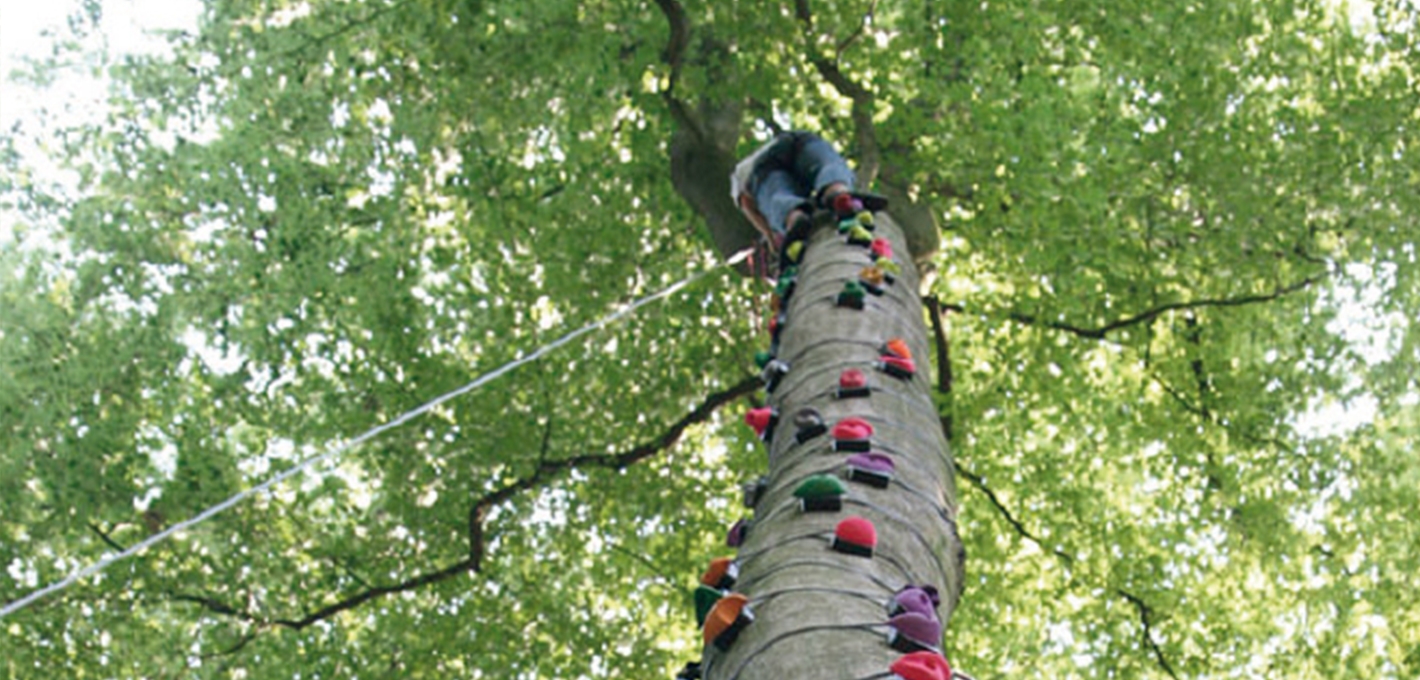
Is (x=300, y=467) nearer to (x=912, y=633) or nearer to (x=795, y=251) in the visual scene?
(x=912, y=633)

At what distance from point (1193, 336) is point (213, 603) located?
5507 mm

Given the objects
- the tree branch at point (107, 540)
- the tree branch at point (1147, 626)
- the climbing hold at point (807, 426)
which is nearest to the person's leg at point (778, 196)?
the climbing hold at point (807, 426)

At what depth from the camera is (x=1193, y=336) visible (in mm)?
6891

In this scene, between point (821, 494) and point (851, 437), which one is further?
point (851, 437)

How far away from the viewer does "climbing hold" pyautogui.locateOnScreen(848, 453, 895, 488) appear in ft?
9.42

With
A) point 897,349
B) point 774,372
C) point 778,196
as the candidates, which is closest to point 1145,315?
point 778,196

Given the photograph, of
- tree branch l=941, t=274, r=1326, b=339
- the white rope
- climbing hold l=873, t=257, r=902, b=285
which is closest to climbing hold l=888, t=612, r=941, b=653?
the white rope

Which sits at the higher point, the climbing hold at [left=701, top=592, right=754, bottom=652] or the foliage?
the foliage

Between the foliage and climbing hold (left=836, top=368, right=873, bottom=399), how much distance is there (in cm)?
285

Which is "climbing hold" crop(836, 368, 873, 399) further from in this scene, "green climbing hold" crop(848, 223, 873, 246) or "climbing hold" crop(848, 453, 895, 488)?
"green climbing hold" crop(848, 223, 873, 246)

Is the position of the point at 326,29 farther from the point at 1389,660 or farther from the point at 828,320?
the point at 1389,660

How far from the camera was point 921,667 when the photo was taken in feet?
6.55

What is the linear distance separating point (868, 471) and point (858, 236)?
1.56 m

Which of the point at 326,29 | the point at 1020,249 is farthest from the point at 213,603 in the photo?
the point at 1020,249
